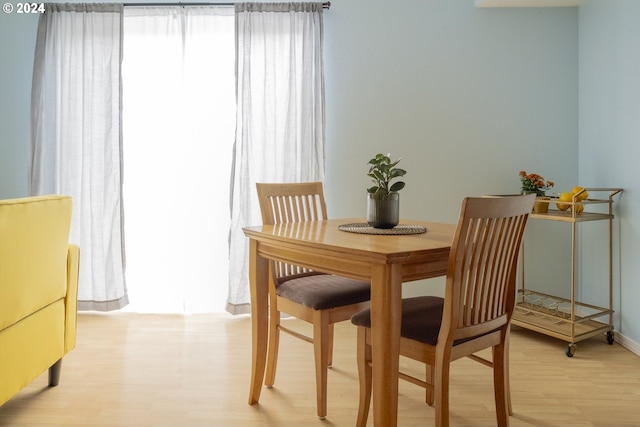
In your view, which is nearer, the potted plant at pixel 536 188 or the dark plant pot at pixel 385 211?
the dark plant pot at pixel 385 211

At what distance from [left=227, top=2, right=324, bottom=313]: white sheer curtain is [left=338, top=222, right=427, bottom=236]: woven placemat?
53.3 inches

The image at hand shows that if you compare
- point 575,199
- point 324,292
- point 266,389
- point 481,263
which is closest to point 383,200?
point 324,292

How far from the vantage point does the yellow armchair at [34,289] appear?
72.4 inches

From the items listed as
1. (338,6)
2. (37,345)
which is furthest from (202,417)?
(338,6)

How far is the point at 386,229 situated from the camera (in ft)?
7.17

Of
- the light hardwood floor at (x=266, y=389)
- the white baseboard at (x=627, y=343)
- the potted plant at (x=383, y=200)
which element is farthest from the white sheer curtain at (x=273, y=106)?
the white baseboard at (x=627, y=343)

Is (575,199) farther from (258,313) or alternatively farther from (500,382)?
(258,313)

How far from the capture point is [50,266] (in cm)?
217

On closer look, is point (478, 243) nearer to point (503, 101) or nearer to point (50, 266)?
point (50, 266)

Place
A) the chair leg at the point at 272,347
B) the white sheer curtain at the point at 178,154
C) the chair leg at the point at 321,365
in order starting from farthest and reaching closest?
the white sheer curtain at the point at 178,154
the chair leg at the point at 272,347
the chair leg at the point at 321,365

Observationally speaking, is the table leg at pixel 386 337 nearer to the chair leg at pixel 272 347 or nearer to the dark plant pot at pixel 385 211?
the dark plant pot at pixel 385 211

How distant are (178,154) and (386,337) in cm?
260

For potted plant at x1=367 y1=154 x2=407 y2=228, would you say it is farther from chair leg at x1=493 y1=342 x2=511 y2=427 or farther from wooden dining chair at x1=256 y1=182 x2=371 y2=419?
chair leg at x1=493 y1=342 x2=511 y2=427

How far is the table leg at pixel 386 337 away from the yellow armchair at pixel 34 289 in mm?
1322
